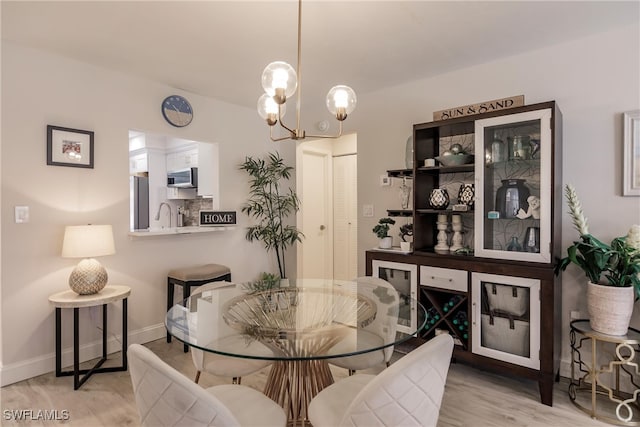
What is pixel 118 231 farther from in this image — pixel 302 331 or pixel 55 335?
pixel 302 331

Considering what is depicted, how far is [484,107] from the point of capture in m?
2.69

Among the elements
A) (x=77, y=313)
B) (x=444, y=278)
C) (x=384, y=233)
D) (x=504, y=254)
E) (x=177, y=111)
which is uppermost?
(x=177, y=111)

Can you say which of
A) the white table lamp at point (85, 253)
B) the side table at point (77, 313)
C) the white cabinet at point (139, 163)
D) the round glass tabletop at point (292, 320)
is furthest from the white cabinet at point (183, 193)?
the round glass tabletop at point (292, 320)

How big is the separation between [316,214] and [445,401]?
3249 millimetres

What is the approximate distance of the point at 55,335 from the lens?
271 cm

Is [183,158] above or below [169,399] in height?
above

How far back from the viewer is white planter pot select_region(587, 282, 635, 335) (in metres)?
2.08

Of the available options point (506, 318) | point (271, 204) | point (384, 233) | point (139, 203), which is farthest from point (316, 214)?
point (506, 318)

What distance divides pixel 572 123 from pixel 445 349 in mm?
2180

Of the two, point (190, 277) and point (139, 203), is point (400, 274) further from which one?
point (139, 203)

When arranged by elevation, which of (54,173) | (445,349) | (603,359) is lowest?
(603,359)

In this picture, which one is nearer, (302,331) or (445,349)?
(445,349)

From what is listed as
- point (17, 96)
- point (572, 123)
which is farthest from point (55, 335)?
point (572, 123)

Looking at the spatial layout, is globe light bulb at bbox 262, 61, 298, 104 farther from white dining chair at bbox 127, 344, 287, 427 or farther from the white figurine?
the white figurine
